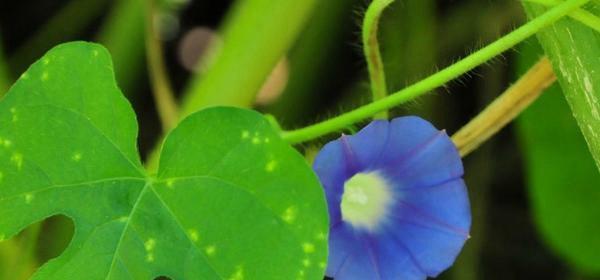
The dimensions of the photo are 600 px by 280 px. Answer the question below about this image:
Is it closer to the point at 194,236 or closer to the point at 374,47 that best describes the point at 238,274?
the point at 194,236

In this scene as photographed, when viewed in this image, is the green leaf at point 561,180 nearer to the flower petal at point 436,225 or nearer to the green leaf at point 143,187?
the flower petal at point 436,225

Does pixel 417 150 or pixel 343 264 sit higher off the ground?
pixel 417 150

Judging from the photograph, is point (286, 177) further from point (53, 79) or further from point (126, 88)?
point (126, 88)

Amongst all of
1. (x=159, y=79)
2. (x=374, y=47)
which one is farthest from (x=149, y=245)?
(x=159, y=79)

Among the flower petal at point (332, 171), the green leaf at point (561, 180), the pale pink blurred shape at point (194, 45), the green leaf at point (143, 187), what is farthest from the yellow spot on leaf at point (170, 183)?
the pale pink blurred shape at point (194, 45)

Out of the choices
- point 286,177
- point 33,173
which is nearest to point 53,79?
point 33,173
